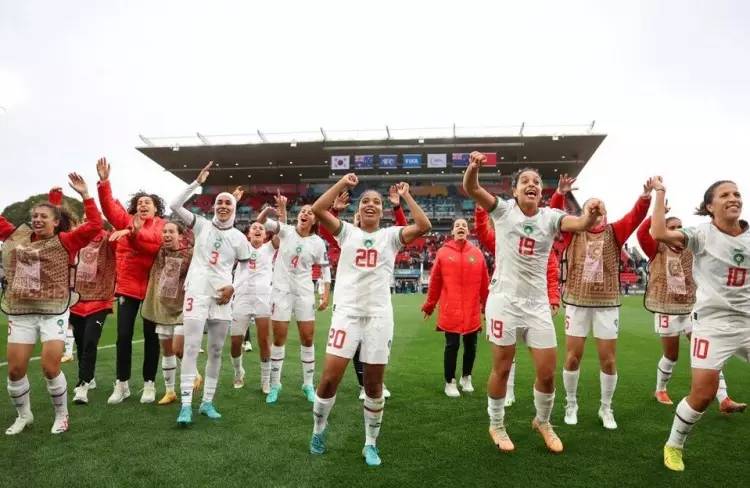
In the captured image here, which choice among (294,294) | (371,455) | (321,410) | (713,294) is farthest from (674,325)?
(294,294)

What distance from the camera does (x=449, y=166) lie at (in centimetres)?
4678

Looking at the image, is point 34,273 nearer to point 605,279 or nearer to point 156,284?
point 156,284

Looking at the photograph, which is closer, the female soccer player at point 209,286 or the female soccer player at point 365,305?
the female soccer player at point 365,305

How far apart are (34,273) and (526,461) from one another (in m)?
5.21

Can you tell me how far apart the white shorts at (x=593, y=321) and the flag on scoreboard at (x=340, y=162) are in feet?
130

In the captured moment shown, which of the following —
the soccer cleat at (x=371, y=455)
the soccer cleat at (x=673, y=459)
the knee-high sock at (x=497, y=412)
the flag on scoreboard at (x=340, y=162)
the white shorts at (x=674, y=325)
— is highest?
the flag on scoreboard at (x=340, y=162)

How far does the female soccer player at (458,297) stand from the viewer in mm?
6684

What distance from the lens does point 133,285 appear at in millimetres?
6344

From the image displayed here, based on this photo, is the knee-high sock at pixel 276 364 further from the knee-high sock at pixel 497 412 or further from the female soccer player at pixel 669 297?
the female soccer player at pixel 669 297

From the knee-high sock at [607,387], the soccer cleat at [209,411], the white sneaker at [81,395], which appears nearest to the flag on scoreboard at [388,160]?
the white sneaker at [81,395]

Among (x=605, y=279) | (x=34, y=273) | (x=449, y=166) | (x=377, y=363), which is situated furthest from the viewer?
(x=449, y=166)

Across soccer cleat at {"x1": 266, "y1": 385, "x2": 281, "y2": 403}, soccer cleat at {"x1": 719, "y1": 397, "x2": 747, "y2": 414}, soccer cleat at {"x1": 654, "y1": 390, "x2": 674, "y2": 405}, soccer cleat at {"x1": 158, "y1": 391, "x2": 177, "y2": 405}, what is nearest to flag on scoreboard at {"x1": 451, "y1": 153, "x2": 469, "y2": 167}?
→ soccer cleat at {"x1": 654, "y1": 390, "x2": 674, "y2": 405}

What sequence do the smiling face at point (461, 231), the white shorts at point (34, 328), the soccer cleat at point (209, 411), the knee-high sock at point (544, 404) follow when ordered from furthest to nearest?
1. the smiling face at point (461, 231)
2. the soccer cleat at point (209, 411)
3. the white shorts at point (34, 328)
4. the knee-high sock at point (544, 404)

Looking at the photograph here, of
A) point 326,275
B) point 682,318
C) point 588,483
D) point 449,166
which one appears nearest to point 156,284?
point 326,275
